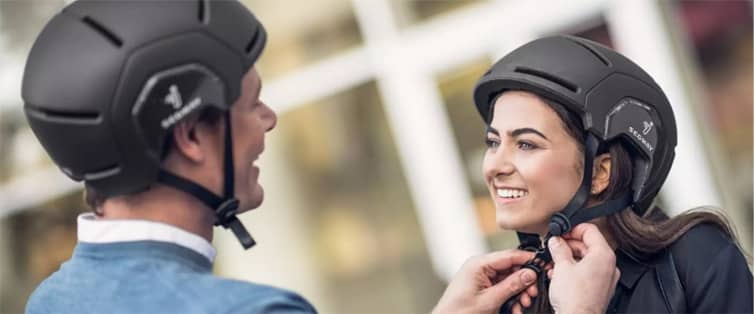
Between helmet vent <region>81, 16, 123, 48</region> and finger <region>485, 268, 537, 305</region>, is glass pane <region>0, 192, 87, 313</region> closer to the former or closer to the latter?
finger <region>485, 268, 537, 305</region>

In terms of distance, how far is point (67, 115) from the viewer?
9.68 feet

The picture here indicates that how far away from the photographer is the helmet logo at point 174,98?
2.91 metres

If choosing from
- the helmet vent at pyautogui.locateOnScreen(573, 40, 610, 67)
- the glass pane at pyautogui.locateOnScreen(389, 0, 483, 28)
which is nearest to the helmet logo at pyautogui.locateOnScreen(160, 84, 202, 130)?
the helmet vent at pyautogui.locateOnScreen(573, 40, 610, 67)

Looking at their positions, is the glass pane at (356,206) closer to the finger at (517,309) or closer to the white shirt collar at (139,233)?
the finger at (517,309)

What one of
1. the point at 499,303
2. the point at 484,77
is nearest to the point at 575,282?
the point at 499,303

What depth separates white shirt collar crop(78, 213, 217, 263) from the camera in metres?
2.93

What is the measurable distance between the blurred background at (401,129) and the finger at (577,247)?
391 centimetres

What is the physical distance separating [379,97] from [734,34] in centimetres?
223

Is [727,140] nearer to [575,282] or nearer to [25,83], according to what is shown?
[575,282]

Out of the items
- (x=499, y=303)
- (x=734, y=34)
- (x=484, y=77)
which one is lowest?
(x=734, y=34)

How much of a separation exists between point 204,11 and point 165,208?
419mm

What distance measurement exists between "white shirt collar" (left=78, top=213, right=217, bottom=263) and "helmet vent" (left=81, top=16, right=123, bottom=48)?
1.20 feet

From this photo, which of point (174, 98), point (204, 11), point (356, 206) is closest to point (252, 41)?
point (204, 11)

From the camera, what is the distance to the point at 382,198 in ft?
28.7
